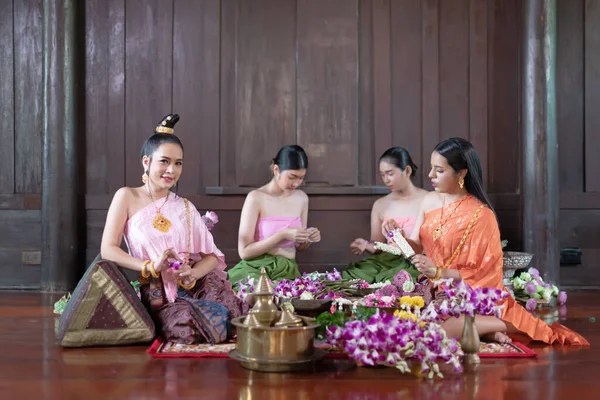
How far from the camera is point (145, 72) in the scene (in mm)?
5535

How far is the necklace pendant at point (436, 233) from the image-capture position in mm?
3395

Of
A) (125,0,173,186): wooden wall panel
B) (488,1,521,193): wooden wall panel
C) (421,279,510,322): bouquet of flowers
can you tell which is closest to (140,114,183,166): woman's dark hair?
(421,279,510,322): bouquet of flowers

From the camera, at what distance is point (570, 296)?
496cm

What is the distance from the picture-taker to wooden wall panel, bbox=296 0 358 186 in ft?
17.8

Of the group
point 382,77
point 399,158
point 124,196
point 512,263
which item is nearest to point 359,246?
point 399,158

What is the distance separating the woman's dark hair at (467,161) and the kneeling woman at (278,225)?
1.44 meters

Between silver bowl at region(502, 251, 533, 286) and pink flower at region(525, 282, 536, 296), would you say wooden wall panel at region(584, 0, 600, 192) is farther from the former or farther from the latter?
pink flower at region(525, 282, 536, 296)

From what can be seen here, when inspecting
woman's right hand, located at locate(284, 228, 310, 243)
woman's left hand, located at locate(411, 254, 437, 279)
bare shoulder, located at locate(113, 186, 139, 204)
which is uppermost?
bare shoulder, located at locate(113, 186, 139, 204)

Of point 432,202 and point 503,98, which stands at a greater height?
point 503,98

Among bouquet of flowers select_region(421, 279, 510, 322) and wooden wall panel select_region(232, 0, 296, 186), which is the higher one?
wooden wall panel select_region(232, 0, 296, 186)

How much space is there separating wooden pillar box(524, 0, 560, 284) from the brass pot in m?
2.83

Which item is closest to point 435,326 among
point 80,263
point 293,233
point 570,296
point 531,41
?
point 293,233

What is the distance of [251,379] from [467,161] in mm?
1538

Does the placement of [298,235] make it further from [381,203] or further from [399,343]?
[399,343]
